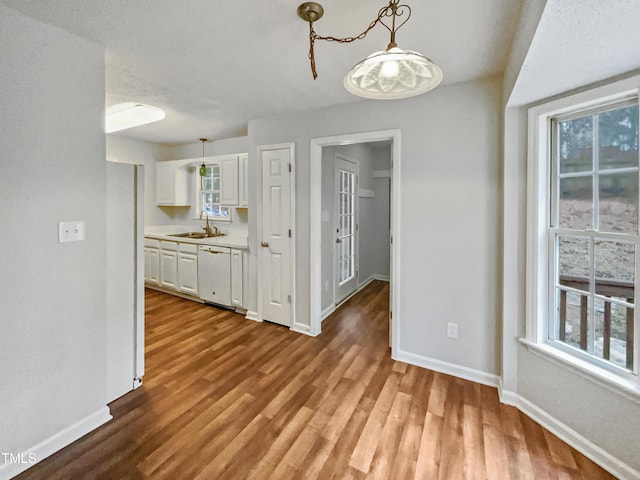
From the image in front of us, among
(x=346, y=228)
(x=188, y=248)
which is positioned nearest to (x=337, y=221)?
(x=346, y=228)

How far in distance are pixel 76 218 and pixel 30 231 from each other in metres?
0.22

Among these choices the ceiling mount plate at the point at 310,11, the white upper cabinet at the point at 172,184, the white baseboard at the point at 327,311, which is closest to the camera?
the ceiling mount plate at the point at 310,11

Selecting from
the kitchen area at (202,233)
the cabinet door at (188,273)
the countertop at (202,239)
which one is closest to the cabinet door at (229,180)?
the kitchen area at (202,233)

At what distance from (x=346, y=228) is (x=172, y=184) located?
9.49 ft

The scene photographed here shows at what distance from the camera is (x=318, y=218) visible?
3.05m

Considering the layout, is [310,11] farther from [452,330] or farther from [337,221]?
[337,221]

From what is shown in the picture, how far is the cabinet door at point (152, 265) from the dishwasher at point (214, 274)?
97 centimetres

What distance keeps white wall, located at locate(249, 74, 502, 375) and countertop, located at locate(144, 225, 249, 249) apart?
80.1 inches

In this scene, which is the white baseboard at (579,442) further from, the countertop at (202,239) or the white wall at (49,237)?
the countertop at (202,239)

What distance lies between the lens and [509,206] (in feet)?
6.61

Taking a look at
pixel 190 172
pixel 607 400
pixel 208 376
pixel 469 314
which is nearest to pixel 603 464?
pixel 607 400

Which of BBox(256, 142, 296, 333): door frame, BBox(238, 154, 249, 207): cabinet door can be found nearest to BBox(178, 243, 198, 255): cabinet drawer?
BBox(238, 154, 249, 207): cabinet door

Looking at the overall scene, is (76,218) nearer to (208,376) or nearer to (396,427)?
(208,376)

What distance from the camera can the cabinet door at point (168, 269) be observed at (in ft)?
14.0
